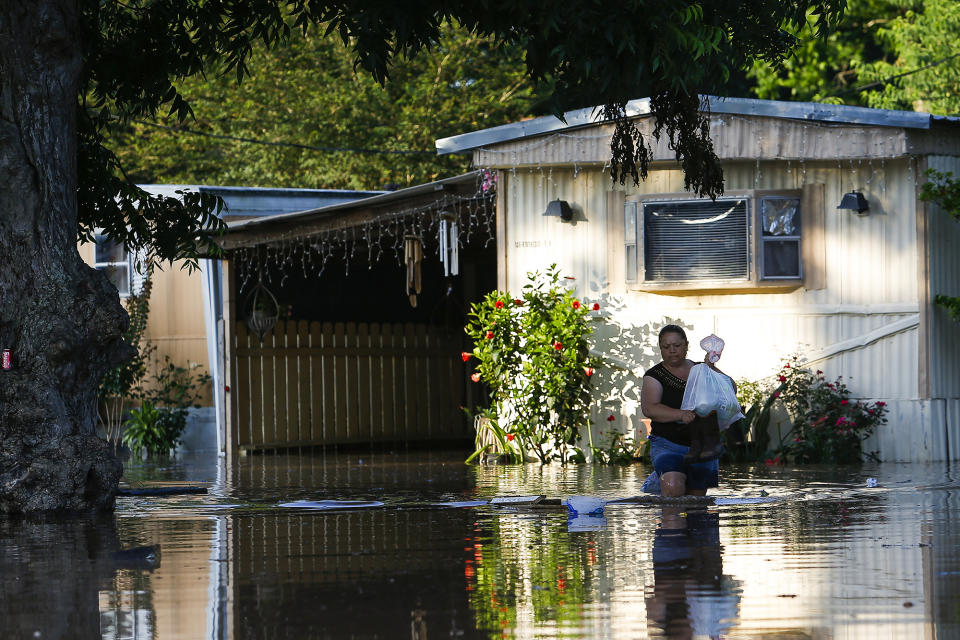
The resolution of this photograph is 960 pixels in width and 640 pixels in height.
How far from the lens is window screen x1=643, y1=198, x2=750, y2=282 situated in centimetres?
1638

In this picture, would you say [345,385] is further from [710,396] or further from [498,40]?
[710,396]

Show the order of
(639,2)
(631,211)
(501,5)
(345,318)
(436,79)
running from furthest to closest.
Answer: (436,79)
(345,318)
(631,211)
(501,5)
(639,2)

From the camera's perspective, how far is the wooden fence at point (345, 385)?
20906mm

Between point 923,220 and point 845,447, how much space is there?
8.05ft

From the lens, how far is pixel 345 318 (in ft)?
77.4

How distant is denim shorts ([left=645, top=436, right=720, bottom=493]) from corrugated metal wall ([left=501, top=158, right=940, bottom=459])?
17.5ft

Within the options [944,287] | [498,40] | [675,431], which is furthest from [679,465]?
[944,287]

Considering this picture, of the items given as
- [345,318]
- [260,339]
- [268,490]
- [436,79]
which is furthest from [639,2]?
[436,79]

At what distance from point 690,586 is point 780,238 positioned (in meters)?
10.4

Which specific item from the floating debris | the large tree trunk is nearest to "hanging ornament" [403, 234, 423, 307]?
the floating debris

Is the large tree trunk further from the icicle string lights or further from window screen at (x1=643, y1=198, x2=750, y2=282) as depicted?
the icicle string lights

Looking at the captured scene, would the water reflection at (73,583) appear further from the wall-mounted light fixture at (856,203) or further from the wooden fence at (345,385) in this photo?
the wooden fence at (345,385)

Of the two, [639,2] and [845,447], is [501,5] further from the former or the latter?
[845,447]

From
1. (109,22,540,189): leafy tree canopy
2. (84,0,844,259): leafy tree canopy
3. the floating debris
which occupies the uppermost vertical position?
(109,22,540,189): leafy tree canopy
